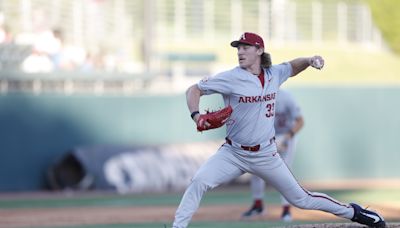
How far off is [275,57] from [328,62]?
1957 mm

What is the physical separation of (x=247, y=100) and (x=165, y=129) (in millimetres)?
11050

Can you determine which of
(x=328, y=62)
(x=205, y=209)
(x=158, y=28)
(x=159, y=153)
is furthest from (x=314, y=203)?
(x=328, y=62)

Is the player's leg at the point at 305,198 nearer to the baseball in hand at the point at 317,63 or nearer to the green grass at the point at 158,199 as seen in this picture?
the baseball in hand at the point at 317,63

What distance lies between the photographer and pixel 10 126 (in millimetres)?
17781

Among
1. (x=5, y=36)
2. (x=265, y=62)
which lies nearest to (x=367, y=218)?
(x=265, y=62)

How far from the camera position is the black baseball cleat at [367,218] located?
8328 millimetres

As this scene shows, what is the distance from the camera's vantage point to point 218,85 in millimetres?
8109

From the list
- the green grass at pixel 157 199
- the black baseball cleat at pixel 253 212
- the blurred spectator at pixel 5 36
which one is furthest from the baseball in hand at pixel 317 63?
the blurred spectator at pixel 5 36

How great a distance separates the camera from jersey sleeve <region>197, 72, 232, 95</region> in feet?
26.6

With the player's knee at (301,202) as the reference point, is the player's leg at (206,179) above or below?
above

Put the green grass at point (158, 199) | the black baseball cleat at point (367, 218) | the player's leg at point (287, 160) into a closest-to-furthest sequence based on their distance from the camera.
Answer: the black baseball cleat at point (367, 218)
the player's leg at point (287, 160)
the green grass at point (158, 199)

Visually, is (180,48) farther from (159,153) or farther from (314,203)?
(314,203)

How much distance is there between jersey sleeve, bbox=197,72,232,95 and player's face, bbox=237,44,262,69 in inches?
6.9

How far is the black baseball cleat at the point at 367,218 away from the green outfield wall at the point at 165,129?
10.5 m
